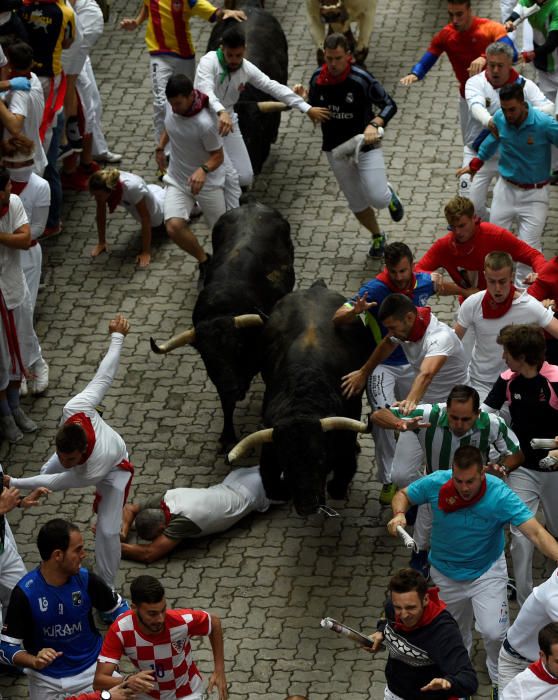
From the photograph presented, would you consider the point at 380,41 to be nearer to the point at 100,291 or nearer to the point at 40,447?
the point at 100,291

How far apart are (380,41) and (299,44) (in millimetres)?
1019

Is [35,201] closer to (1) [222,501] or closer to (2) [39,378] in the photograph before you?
(2) [39,378]

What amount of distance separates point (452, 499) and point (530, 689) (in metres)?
1.64

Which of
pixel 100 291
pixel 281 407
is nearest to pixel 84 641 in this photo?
pixel 281 407

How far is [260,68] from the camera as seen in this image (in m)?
16.0

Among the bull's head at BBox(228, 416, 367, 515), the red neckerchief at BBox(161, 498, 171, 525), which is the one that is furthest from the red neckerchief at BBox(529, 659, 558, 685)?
the red neckerchief at BBox(161, 498, 171, 525)

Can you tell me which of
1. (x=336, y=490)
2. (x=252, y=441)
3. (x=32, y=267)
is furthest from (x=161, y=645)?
(x=32, y=267)

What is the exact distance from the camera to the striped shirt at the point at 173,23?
15.3m

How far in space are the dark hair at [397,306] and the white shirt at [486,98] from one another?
3.24m

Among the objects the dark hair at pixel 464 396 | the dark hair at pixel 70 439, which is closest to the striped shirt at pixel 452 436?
the dark hair at pixel 464 396

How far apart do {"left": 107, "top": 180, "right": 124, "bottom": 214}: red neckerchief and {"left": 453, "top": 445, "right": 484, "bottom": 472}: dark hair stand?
21.0 feet

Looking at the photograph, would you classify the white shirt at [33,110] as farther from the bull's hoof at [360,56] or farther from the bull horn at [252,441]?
the bull's hoof at [360,56]

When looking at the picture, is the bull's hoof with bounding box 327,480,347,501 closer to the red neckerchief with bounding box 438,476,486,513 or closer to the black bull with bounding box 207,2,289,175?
the red neckerchief with bounding box 438,476,486,513

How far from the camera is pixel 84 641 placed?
9289mm
